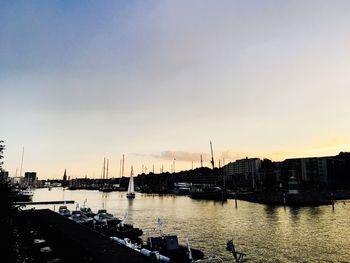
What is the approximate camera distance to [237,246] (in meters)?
46.3

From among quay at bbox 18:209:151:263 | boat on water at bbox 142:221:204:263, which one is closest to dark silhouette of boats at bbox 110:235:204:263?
boat on water at bbox 142:221:204:263

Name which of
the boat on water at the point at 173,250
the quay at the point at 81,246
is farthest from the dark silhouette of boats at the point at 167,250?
the quay at the point at 81,246

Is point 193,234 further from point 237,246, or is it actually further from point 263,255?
point 263,255

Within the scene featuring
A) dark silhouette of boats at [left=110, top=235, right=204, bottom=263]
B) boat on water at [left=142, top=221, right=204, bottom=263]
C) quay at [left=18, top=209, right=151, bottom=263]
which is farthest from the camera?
boat on water at [left=142, top=221, right=204, bottom=263]

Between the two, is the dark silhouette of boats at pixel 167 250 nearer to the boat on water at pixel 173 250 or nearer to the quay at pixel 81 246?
the boat on water at pixel 173 250

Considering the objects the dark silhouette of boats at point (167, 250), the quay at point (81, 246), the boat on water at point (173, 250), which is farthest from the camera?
the boat on water at point (173, 250)

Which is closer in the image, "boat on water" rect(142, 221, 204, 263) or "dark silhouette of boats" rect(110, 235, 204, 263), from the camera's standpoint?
"dark silhouette of boats" rect(110, 235, 204, 263)

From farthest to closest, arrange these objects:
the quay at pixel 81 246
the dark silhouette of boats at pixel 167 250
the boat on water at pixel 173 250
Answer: the boat on water at pixel 173 250
the dark silhouette of boats at pixel 167 250
the quay at pixel 81 246

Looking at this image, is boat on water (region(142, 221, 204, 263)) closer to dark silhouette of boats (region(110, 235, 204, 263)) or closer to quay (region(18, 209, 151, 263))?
dark silhouette of boats (region(110, 235, 204, 263))

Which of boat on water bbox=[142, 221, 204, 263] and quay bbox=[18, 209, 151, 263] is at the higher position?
quay bbox=[18, 209, 151, 263]

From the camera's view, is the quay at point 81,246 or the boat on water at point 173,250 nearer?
the quay at point 81,246

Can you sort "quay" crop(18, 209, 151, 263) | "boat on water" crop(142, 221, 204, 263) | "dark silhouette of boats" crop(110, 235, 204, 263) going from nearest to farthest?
"quay" crop(18, 209, 151, 263) → "dark silhouette of boats" crop(110, 235, 204, 263) → "boat on water" crop(142, 221, 204, 263)

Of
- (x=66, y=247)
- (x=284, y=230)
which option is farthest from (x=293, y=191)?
(x=66, y=247)

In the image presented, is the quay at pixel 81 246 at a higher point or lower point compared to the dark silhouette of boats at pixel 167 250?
higher
